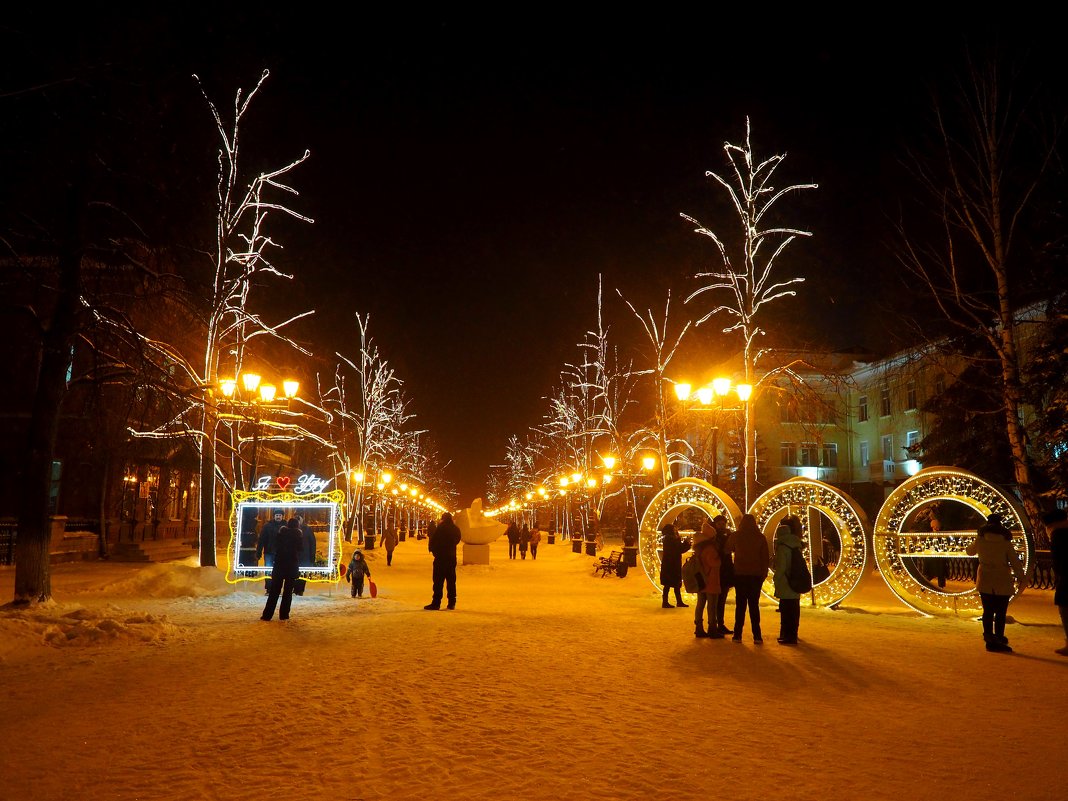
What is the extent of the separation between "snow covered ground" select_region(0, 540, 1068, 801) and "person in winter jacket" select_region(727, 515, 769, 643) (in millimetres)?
667

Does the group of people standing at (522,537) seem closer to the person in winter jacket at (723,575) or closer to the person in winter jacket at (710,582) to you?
the person in winter jacket at (723,575)

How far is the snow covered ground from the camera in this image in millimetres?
5336

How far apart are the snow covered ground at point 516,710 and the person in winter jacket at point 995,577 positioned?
1.03ft

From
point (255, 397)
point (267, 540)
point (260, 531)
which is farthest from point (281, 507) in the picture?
point (255, 397)

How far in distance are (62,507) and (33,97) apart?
2628 centimetres

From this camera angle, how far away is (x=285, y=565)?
43.8ft

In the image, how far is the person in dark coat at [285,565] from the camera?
1314 centimetres

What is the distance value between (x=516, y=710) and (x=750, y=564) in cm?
535

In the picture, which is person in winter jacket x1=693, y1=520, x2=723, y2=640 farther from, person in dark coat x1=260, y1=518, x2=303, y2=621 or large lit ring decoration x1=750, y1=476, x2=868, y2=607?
person in dark coat x1=260, y1=518, x2=303, y2=621

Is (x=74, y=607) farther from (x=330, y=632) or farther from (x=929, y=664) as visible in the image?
(x=929, y=664)

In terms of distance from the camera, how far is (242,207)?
2042 centimetres

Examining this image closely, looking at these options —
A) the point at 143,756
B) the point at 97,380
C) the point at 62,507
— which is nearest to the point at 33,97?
the point at 97,380

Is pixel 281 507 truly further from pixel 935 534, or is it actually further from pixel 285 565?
pixel 935 534

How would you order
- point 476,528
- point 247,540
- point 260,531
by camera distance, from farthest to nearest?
point 476,528 < point 260,531 < point 247,540
